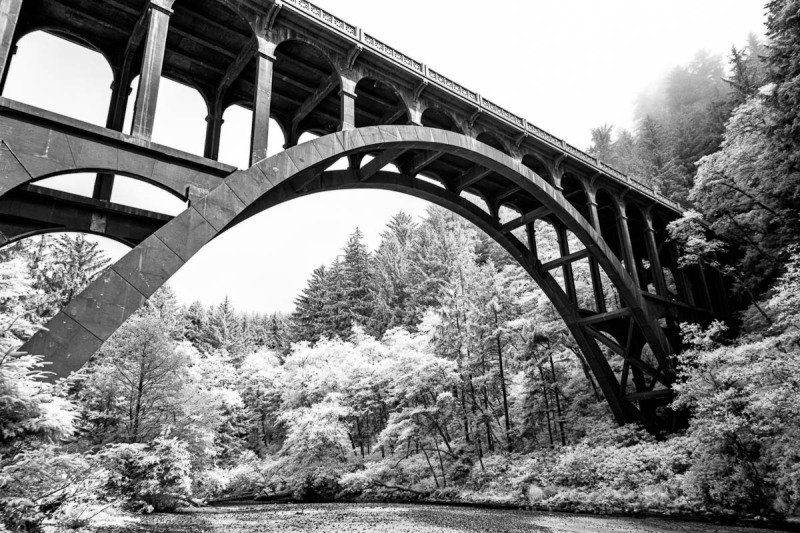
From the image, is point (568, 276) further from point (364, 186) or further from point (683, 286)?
point (364, 186)

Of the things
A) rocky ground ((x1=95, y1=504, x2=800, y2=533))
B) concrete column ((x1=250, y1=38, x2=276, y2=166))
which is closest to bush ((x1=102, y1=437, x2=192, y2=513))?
rocky ground ((x1=95, y1=504, x2=800, y2=533))

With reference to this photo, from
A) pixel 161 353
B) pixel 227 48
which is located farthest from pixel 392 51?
pixel 161 353

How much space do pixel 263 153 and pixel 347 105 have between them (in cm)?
287

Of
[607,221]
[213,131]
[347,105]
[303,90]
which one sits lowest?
[213,131]

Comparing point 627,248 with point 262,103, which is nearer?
point 262,103

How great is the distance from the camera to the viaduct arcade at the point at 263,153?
6699mm

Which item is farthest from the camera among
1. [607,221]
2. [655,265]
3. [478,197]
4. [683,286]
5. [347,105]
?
[478,197]

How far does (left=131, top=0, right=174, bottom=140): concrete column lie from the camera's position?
24.6ft

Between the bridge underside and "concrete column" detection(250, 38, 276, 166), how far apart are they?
1.26ft

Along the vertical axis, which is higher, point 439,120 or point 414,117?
point 439,120

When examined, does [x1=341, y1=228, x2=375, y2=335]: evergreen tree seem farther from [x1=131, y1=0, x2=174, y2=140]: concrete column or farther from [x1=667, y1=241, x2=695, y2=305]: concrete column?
[x1=131, y1=0, x2=174, y2=140]: concrete column

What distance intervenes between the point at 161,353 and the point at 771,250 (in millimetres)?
25690

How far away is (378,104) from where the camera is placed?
13.9 m

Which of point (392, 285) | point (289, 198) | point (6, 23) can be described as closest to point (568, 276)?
point (289, 198)
